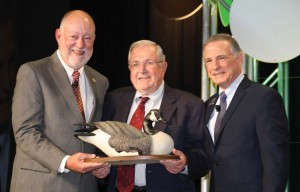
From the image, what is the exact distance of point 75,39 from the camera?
13.2ft

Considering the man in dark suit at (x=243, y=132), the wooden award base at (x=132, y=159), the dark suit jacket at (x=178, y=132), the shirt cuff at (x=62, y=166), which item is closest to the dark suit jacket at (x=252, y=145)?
the man in dark suit at (x=243, y=132)

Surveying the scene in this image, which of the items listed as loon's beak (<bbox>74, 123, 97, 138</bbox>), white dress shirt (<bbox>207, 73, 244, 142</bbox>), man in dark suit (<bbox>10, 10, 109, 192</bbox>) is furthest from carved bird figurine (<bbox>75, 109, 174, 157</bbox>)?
white dress shirt (<bbox>207, 73, 244, 142</bbox>)

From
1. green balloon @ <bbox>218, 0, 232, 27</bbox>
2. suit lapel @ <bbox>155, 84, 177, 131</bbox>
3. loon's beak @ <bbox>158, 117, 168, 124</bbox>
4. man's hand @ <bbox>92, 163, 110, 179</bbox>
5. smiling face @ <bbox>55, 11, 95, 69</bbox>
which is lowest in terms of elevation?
man's hand @ <bbox>92, 163, 110, 179</bbox>

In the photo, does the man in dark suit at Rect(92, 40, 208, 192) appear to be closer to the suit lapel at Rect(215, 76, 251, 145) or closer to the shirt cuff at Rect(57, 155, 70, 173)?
the suit lapel at Rect(215, 76, 251, 145)

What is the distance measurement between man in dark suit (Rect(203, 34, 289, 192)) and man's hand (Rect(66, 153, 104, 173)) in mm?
760

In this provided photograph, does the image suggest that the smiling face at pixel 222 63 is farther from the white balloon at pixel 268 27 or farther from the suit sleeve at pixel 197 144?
the white balloon at pixel 268 27

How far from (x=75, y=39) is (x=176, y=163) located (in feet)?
3.24

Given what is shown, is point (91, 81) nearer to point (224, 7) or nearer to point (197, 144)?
point (197, 144)

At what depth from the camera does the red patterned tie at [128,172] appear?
3865mm

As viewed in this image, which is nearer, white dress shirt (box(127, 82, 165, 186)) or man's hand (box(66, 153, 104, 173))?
man's hand (box(66, 153, 104, 173))

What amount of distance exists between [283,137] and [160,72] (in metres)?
0.84

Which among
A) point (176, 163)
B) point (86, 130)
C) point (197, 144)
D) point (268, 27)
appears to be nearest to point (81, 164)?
point (86, 130)

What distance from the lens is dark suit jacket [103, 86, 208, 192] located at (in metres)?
3.87

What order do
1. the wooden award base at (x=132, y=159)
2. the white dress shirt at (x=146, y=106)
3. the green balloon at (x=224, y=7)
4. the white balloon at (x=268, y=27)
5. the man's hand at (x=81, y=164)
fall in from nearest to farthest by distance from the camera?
Answer: the wooden award base at (x=132, y=159) → the man's hand at (x=81, y=164) → the white dress shirt at (x=146, y=106) → the white balloon at (x=268, y=27) → the green balloon at (x=224, y=7)
